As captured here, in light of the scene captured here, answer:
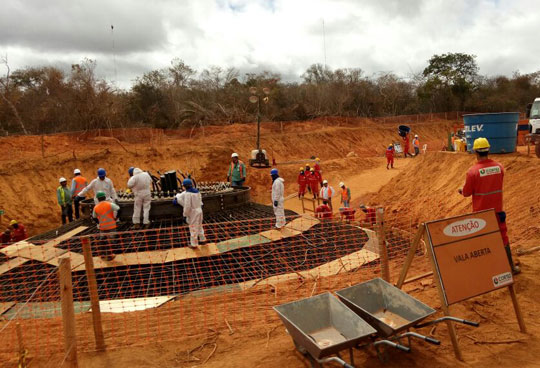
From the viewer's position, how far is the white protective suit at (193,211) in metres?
8.19

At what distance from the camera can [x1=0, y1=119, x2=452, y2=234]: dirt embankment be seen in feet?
57.5

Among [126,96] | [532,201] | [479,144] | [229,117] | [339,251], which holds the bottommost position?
[339,251]

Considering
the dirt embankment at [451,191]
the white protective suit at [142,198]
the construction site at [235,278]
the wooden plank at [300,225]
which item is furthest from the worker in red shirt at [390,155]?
the white protective suit at [142,198]

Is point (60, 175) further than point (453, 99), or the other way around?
point (453, 99)

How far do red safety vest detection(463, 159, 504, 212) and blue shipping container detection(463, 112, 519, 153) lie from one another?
7174 millimetres

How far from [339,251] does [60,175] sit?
15780 millimetres

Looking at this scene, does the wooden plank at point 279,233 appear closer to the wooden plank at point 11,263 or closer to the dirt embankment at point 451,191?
the dirt embankment at point 451,191

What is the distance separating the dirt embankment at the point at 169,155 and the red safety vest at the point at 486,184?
15870 mm

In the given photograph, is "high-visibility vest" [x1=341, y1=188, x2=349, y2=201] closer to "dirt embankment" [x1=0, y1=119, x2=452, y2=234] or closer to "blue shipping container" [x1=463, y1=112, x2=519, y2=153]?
"blue shipping container" [x1=463, y1=112, x2=519, y2=153]

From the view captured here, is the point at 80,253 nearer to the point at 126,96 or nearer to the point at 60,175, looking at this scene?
the point at 60,175

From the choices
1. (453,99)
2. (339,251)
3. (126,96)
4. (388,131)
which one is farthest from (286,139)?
(453,99)

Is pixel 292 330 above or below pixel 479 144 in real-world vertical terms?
below

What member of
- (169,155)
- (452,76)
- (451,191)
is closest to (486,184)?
(451,191)

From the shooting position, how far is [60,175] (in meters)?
19.0
